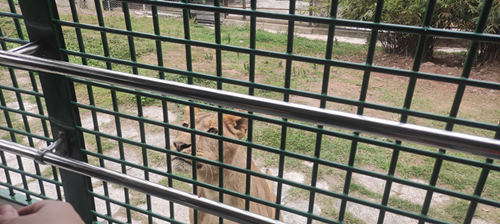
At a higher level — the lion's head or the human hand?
the human hand

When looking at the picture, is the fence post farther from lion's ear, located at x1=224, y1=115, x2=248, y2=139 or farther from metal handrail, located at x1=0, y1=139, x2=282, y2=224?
lion's ear, located at x1=224, y1=115, x2=248, y2=139

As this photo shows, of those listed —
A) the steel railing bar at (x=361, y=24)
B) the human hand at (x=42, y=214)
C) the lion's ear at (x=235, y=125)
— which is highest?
the steel railing bar at (x=361, y=24)

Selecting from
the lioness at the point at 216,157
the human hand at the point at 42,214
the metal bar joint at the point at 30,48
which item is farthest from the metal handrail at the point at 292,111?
the lioness at the point at 216,157

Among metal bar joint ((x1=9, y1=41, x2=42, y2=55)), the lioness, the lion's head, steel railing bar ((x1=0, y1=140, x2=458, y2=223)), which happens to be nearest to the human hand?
steel railing bar ((x1=0, y1=140, x2=458, y2=223))

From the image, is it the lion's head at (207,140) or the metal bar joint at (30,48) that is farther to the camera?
the lion's head at (207,140)

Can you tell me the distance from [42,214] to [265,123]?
17.7 feet

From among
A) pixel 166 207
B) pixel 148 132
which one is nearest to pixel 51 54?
pixel 166 207

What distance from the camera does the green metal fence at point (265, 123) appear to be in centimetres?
143

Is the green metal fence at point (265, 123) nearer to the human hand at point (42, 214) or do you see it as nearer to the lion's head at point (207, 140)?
the lion's head at point (207, 140)

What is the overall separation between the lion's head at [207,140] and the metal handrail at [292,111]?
112 centimetres

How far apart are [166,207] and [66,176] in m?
1.68

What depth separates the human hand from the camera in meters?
0.77

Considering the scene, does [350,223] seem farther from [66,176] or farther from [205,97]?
[205,97]

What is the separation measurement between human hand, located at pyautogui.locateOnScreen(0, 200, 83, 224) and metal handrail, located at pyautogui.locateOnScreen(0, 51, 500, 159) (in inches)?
21.5
